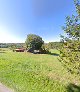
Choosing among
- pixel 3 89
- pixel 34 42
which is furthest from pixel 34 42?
pixel 3 89

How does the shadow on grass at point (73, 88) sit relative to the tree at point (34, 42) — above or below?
below

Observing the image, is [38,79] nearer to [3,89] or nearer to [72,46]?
[3,89]

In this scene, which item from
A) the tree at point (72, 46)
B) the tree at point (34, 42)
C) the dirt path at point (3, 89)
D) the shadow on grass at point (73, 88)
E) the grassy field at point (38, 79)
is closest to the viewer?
the tree at point (72, 46)

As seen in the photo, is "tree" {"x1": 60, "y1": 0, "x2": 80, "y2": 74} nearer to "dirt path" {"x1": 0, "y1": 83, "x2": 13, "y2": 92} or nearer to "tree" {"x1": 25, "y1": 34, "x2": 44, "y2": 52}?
"dirt path" {"x1": 0, "y1": 83, "x2": 13, "y2": 92}

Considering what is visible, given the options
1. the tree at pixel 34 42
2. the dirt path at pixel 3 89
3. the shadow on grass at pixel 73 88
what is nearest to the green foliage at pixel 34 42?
the tree at pixel 34 42

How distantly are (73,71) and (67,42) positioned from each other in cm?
163

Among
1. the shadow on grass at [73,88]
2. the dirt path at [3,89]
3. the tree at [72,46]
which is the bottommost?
the dirt path at [3,89]

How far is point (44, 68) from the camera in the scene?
1973 centimetres

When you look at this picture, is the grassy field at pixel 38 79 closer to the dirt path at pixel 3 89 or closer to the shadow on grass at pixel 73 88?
the shadow on grass at pixel 73 88

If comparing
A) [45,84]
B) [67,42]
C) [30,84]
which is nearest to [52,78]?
[45,84]

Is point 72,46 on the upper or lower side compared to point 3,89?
upper

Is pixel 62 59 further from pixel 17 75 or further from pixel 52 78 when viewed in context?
pixel 17 75

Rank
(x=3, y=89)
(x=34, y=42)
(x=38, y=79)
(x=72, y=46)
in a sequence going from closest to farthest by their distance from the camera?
(x=72, y=46), (x=3, y=89), (x=38, y=79), (x=34, y=42)

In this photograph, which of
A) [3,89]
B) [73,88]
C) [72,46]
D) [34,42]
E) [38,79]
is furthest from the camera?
[34,42]
